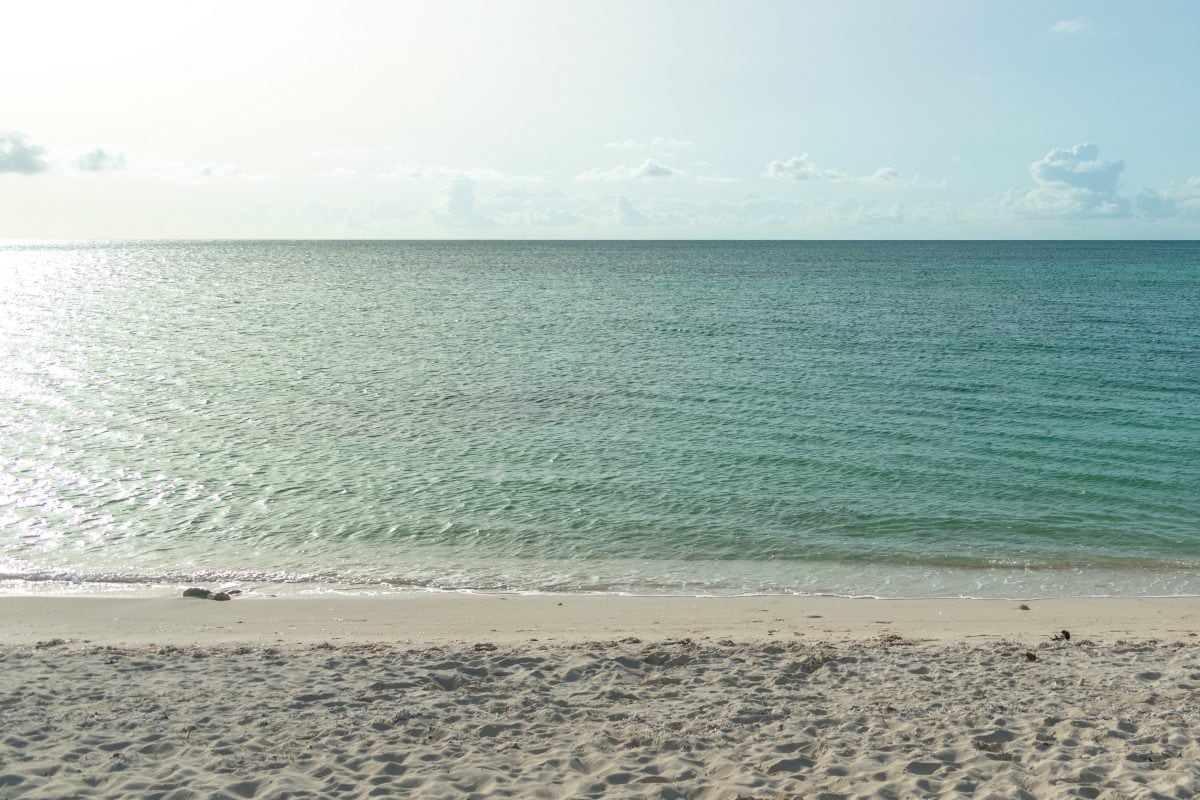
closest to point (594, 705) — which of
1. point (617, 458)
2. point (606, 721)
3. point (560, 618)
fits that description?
point (606, 721)

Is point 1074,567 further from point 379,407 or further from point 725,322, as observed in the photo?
point 725,322

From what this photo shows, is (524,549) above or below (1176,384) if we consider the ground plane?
below

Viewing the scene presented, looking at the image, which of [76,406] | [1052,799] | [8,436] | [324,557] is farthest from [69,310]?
[1052,799]

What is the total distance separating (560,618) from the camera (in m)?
13.3

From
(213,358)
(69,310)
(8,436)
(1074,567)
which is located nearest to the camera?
(1074,567)

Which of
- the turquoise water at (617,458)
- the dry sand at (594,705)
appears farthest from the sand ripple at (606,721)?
the turquoise water at (617,458)

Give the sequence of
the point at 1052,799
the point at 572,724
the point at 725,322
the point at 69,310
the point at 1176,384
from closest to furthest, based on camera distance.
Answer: the point at 1052,799 → the point at 572,724 → the point at 1176,384 → the point at 725,322 → the point at 69,310

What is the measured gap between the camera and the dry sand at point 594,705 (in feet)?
25.0

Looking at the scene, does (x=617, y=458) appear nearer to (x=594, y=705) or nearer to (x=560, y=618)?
(x=560, y=618)

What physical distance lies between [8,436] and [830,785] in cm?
2425

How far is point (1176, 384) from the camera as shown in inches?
1196

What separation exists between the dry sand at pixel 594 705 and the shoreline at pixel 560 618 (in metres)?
0.07

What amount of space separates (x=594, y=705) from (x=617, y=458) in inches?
511

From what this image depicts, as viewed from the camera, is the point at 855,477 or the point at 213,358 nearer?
the point at 855,477
